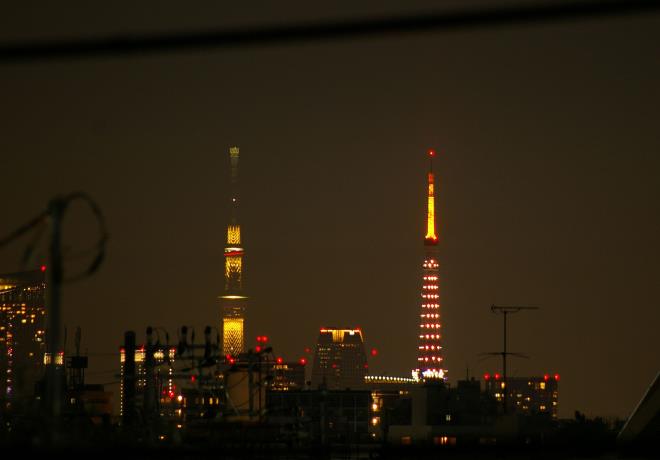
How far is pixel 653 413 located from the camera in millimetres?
28453

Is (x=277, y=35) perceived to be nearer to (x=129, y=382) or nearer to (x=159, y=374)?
(x=159, y=374)

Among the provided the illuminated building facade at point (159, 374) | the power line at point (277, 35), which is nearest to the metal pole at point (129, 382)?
the illuminated building facade at point (159, 374)

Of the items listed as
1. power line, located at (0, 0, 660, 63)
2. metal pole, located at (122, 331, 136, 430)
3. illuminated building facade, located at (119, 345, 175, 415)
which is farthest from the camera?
metal pole, located at (122, 331, 136, 430)

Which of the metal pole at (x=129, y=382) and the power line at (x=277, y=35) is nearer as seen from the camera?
the power line at (x=277, y=35)

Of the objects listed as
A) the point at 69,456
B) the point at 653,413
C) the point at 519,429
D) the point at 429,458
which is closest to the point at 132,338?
the point at 429,458

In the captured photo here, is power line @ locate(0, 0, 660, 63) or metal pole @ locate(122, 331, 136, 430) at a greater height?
power line @ locate(0, 0, 660, 63)

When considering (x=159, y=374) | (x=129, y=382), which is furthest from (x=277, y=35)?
(x=129, y=382)

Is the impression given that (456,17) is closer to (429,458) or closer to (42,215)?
(42,215)

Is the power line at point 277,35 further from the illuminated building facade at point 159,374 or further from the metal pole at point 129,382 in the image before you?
the metal pole at point 129,382

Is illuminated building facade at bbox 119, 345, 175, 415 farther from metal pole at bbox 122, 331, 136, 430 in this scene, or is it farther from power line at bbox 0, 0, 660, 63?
power line at bbox 0, 0, 660, 63

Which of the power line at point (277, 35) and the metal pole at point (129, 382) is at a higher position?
the power line at point (277, 35)

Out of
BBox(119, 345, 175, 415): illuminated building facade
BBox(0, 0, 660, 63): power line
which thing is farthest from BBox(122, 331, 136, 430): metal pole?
BBox(0, 0, 660, 63): power line

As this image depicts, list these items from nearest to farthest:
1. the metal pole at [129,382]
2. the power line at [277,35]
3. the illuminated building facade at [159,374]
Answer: the power line at [277,35] → the illuminated building facade at [159,374] → the metal pole at [129,382]

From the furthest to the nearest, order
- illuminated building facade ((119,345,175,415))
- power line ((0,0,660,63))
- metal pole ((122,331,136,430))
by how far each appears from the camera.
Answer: metal pole ((122,331,136,430)), illuminated building facade ((119,345,175,415)), power line ((0,0,660,63))
